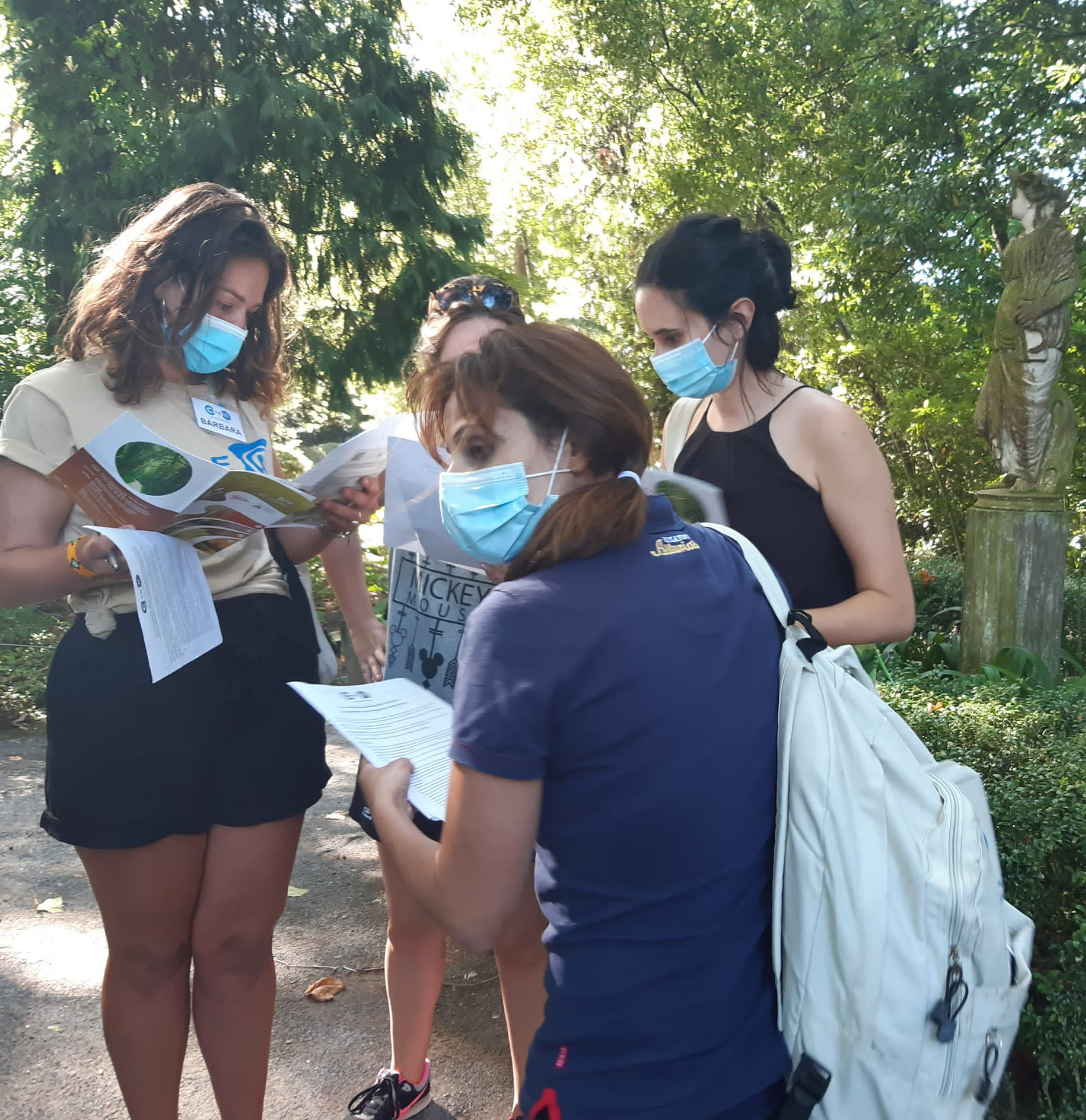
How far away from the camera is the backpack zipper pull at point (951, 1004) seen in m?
1.26

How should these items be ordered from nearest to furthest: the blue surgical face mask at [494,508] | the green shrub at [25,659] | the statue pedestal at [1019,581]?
the blue surgical face mask at [494,508], the statue pedestal at [1019,581], the green shrub at [25,659]

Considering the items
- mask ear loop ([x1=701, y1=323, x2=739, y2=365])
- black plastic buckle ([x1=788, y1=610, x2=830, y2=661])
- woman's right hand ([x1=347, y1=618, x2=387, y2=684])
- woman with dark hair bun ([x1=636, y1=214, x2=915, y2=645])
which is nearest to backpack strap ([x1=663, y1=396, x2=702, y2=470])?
woman with dark hair bun ([x1=636, y1=214, x2=915, y2=645])

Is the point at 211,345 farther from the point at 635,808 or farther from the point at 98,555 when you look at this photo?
the point at 635,808

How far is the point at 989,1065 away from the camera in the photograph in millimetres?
1301

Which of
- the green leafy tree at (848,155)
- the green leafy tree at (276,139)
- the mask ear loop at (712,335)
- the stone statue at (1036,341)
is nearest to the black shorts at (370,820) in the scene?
the mask ear loop at (712,335)

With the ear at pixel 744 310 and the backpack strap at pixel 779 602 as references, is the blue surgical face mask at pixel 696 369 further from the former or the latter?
the backpack strap at pixel 779 602

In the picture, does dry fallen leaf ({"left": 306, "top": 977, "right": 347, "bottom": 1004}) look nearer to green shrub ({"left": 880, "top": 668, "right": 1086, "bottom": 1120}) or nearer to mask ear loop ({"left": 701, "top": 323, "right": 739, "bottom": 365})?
green shrub ({"left": 880, "top": 668, "right": 1086, "bottom": 1120})

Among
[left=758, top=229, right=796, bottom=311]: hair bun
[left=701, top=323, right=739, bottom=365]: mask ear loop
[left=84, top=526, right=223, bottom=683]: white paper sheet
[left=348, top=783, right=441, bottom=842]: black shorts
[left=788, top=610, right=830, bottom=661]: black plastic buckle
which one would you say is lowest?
[left=348, top=783, right=441, bottom=842]: black shorts

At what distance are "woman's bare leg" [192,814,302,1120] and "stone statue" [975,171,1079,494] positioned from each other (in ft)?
16.5

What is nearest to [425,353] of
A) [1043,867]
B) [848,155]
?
[1043,867]

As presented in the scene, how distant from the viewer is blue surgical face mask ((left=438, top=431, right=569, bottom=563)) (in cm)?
146

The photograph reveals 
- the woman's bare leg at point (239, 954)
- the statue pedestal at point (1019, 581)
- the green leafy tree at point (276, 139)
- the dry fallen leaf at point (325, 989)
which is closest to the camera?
the woman's bare leg at point (239, 954)

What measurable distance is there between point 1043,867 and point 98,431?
2.43 meters

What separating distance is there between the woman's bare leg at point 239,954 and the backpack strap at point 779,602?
121cm
